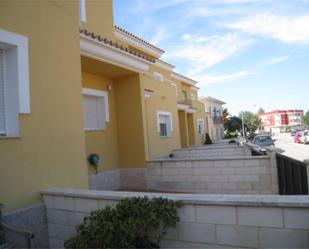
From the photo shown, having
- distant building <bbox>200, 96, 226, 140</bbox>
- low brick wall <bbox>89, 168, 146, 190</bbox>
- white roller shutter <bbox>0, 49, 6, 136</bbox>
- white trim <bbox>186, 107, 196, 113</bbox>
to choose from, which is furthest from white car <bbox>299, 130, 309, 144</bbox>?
white roller shutter <bbox>0, 49, 6, 136</bbox>


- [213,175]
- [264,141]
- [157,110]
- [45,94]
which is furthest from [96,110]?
[264,141]

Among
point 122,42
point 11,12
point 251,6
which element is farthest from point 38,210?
point 122,42

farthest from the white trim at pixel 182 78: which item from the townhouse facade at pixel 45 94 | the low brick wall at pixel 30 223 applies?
the low brick wall at pixel 30 223

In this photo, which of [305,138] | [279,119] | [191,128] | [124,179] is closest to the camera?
[124,179]

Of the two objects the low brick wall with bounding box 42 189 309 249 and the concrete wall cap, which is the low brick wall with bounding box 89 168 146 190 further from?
the low brick wall with bounding box 42 189 309 249

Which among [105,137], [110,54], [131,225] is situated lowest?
[131,225]

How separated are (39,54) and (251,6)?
8.02 metres

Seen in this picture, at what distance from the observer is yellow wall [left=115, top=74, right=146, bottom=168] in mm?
10094

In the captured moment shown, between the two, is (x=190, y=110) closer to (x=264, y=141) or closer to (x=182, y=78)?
(x=182, y=78)

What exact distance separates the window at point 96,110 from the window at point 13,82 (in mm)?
4739

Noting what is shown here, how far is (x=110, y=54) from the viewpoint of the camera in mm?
8180

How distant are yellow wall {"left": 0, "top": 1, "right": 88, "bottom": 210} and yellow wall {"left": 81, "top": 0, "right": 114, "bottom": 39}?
4.10 m

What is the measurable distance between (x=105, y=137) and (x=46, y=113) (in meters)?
5.22

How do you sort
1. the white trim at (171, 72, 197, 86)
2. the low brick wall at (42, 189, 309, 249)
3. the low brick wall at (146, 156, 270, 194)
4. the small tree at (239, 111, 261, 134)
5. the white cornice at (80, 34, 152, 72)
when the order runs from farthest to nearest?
the small tree at (239, 111, 261, 134) < the white trim at (171, 72, 197, 86) < the low brick wall at (146, 156, 270, 194) < the white cornice at (80, 34, 152, 72) < the low brick wall at (42, 189, 309, 249)
